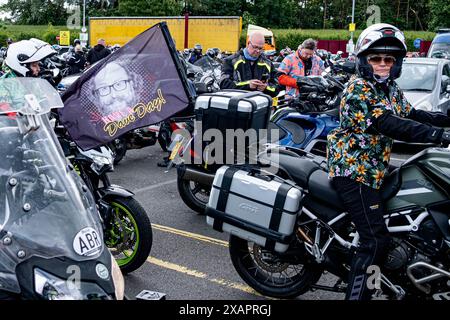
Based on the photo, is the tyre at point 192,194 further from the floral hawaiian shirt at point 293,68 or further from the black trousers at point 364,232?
the black trousers at point 364,232

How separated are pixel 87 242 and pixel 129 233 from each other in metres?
2.01

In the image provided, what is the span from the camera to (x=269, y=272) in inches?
171

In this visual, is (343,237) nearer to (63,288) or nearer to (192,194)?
(63,288)

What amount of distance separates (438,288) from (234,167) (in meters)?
1.55

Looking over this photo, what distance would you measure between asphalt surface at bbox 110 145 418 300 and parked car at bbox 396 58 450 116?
5232 millimetres

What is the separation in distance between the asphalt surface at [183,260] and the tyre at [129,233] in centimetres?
19

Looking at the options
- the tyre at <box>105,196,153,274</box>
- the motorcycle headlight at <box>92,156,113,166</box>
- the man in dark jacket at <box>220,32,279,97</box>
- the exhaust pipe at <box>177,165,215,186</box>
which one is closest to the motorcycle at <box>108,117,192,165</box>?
the man in dark jacket at <box>220,32,279,97</box>

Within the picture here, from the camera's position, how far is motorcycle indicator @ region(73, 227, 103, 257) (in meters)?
2.65

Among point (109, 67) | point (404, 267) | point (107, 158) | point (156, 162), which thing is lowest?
point (156, 162)

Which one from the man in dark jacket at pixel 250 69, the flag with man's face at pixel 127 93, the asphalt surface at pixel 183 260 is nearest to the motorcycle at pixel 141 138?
the asphalt surface at pixel 183 260

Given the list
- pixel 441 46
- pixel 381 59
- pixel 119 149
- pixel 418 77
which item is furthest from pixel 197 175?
pixel 441 46

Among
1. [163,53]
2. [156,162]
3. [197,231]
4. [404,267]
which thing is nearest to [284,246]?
[404,267]
